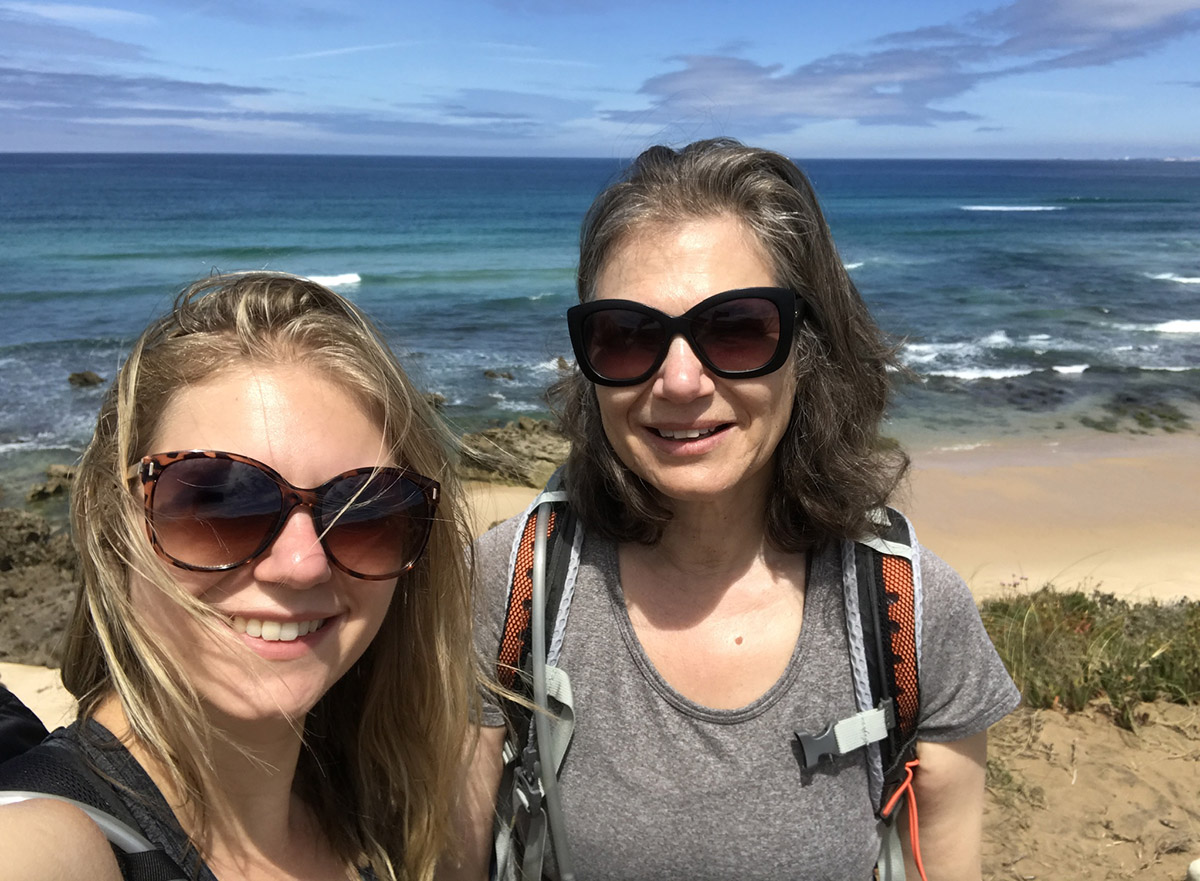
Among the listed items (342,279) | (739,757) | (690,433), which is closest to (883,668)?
(739,757)

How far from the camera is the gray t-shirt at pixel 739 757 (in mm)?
1943

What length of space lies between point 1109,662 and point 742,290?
379 centimetres

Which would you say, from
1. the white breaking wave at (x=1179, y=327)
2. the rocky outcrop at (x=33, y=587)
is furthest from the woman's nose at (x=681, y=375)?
the white breaking wave at (x=1179, y=327)

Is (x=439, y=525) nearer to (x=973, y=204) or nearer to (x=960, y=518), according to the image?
(x=960, y=518)

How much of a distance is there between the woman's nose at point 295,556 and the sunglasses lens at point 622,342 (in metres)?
0.77

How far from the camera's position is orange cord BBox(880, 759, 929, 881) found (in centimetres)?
204

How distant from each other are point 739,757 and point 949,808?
60 cm

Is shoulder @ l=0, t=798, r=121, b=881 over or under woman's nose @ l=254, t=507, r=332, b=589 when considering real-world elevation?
under

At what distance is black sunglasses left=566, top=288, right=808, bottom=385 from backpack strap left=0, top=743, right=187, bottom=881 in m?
1.21

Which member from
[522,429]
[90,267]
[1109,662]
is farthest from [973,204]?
[1109,662]

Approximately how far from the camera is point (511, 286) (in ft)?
92.9

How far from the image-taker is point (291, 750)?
1.71 metres

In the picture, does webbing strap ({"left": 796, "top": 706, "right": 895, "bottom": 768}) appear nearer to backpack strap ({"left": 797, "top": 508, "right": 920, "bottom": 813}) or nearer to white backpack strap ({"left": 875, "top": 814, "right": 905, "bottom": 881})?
backpack strap ({"left": 797, "top": 508, "right": 920, "bottom": 813})

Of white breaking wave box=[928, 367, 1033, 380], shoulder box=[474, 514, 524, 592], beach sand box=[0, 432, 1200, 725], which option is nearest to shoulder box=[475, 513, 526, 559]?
shoulder box=[474, 514, 524, 592]
